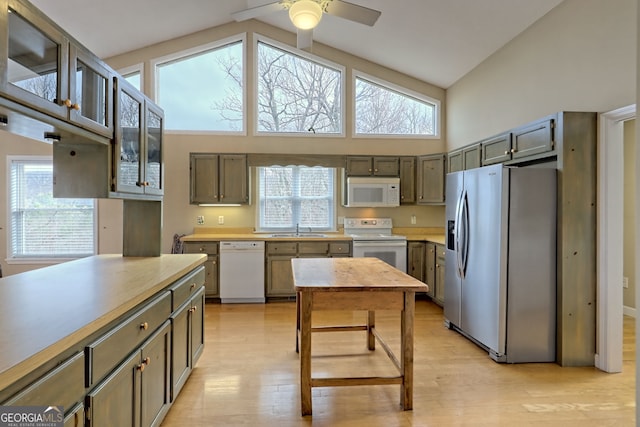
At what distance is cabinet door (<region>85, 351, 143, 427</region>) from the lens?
1.23 meters

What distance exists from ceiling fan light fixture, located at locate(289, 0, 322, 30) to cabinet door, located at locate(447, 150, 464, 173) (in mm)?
2717

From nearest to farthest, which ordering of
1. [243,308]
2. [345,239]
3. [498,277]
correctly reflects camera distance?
[498,277] → [243,308] → [345,239]

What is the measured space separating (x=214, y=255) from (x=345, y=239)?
1.80m

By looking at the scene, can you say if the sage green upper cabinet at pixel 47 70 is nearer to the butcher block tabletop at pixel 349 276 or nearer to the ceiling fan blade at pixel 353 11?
the butcher block tabletop at pixel 349 276

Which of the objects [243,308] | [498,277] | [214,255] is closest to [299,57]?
[214,255]

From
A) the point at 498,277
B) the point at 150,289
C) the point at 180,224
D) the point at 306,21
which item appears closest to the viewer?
the point at 150,289

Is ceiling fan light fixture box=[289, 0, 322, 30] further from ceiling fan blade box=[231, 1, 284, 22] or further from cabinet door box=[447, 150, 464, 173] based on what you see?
cabinet door box=[447, 150, 464, 173]

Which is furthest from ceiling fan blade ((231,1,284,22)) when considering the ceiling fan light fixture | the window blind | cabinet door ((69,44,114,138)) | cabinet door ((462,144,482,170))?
the window blind

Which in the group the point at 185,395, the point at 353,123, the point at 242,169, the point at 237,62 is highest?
the point at 237,62

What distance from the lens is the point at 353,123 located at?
538cm

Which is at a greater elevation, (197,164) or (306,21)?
(306,21)

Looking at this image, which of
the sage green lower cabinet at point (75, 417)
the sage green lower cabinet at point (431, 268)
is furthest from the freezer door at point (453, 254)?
the sage green lower cabinet at point (75, 417)

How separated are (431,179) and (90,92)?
4350mm

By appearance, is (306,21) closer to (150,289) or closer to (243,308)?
(150,289)
